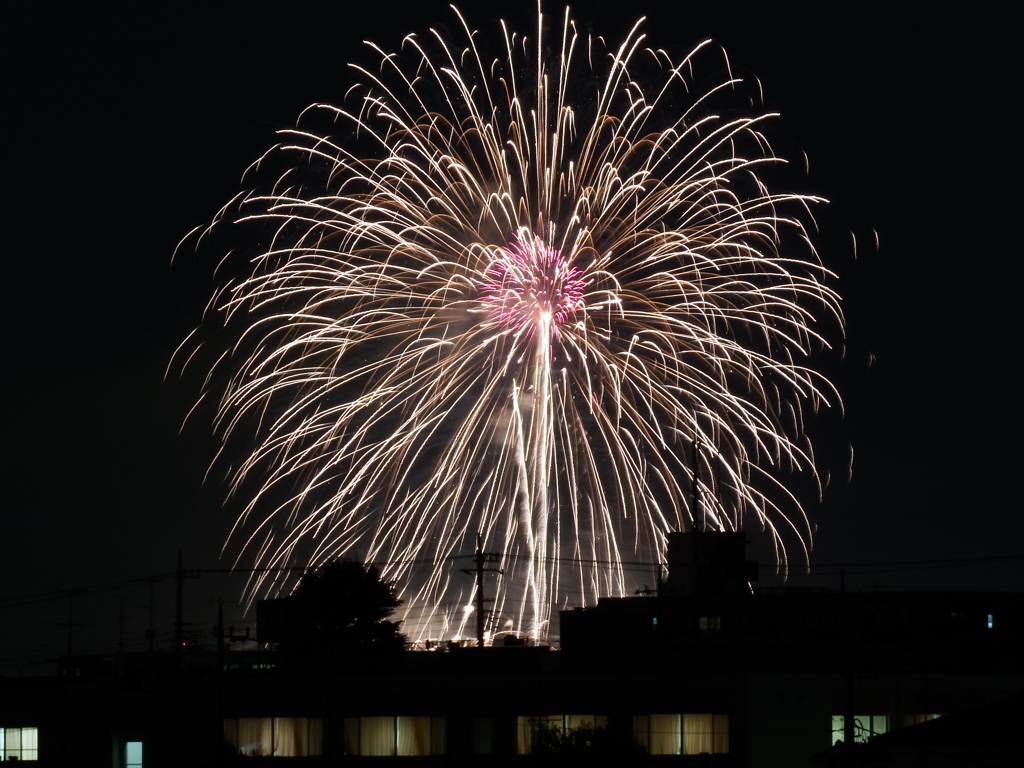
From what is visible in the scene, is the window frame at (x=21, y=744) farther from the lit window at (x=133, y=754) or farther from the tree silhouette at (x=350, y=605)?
the tree silhouette at (x=350, y=605)

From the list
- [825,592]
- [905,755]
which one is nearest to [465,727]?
[825,592]

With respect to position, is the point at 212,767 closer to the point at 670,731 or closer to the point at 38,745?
the point at 38,745

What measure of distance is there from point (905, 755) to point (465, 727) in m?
26.7

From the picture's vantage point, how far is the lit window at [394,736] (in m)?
72.6

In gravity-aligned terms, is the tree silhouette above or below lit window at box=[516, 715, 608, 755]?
above

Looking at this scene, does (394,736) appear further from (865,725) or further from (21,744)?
(865,725)

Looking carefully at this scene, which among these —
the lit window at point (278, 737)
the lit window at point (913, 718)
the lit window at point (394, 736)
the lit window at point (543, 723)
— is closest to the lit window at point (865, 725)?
the lit window at point (913, 718)

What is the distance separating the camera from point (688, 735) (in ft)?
234

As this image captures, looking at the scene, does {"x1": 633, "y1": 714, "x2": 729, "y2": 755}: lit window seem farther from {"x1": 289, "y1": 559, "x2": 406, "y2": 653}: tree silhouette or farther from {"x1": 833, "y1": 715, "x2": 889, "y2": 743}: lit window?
A: {"x1": 289, "y1": 559, "x2": 406, "y2": 653}: tree silhouette

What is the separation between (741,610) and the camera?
82562mm

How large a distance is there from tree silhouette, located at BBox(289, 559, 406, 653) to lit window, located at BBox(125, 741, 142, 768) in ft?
100

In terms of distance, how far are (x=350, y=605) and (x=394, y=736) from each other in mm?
35495

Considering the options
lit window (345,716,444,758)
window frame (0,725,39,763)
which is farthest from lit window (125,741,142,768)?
lit window (345,716,444,758)

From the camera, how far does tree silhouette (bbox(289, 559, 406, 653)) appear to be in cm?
10525
